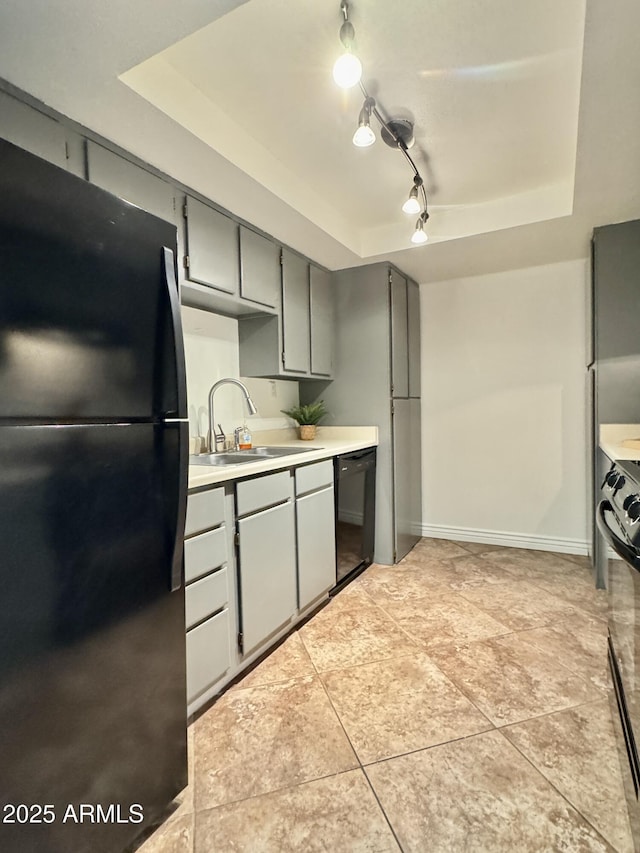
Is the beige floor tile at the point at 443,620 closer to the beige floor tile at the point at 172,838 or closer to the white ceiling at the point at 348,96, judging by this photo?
the beige floor tile at the point at 172,838

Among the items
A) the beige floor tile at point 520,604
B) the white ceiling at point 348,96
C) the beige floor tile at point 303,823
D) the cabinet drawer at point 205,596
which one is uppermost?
the white ceiling at point 348,96

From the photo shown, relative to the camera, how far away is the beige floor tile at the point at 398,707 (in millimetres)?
1454

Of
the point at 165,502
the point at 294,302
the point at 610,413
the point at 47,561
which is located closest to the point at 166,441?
the point at 165,502

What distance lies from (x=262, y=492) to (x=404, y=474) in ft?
5.55

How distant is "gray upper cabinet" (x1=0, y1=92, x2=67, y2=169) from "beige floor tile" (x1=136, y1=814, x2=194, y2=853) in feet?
6.76

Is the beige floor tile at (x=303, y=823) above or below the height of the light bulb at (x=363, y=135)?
below

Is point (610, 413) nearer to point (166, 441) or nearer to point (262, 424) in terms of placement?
point (262, 424)

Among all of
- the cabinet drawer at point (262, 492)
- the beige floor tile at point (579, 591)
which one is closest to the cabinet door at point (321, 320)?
the cabinet drawer at point (262, 492)

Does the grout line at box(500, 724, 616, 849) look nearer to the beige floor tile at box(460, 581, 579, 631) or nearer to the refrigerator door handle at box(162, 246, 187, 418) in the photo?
the beige floor tile at box(460, 581, 579, 631)

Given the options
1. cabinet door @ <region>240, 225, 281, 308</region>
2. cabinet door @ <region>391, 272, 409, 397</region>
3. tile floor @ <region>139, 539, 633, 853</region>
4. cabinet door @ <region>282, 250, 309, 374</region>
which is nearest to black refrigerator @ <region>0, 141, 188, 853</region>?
tile floor @ <region>139, 539, 633, 853</region>

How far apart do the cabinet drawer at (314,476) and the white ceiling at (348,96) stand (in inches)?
55.6

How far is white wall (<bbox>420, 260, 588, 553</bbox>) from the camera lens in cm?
320

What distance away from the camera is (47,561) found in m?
0.88

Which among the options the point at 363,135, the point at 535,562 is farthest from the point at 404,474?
the point at 363,135
